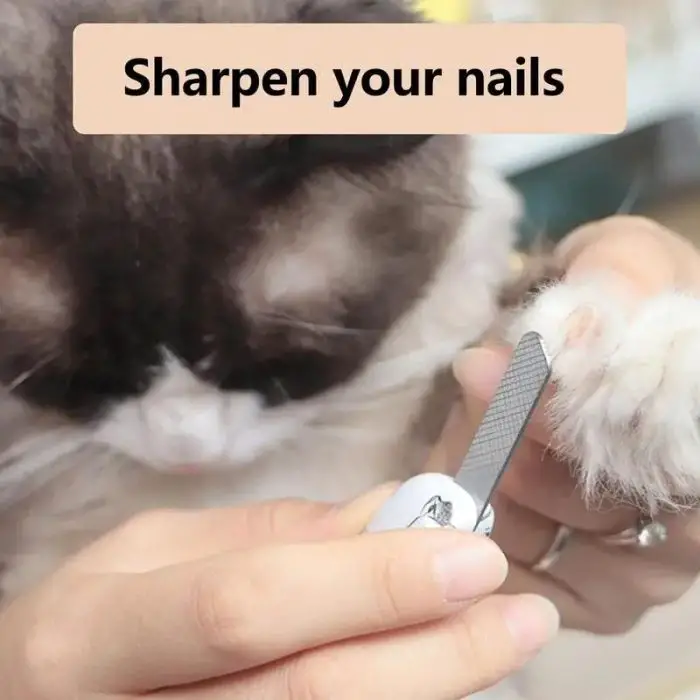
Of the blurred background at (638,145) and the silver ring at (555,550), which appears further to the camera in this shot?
the blurred background at (638,145)

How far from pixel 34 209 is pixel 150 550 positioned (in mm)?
192

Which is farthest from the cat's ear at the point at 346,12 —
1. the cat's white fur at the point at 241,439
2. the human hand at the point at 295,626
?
the human hand at the point at 295,626

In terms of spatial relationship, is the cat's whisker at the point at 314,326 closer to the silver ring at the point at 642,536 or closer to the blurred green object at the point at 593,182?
the silver ring at the point at 642,536

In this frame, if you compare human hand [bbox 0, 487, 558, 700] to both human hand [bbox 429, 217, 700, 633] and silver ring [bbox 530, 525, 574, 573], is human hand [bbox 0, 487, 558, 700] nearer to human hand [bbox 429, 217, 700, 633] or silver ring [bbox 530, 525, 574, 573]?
human hand [bbox 429, 217, 700, 633]

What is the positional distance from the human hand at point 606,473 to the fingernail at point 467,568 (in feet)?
0.33

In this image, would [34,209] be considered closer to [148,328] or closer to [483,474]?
[148,328]

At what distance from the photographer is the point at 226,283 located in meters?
0.52

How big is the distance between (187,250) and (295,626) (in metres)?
0.23

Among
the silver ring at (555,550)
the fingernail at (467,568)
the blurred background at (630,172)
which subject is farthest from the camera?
the blurred background at (630,172)

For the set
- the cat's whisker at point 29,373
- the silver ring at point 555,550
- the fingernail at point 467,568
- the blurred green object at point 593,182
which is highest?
the blurred green object at point 593,182

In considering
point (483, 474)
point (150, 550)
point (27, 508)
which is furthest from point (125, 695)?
point (27, 508)

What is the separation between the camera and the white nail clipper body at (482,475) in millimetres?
372

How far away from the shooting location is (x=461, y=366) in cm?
50

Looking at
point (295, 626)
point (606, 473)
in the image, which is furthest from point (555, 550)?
point (295, 626)
